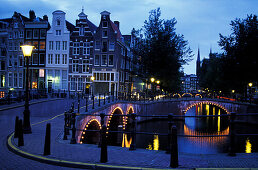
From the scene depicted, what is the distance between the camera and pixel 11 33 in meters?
46.8

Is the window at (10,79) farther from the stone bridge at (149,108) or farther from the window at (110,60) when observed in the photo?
the stone bridge at (149,108)

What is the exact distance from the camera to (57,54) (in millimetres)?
42906

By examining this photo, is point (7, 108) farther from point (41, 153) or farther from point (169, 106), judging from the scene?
point (169, 106)

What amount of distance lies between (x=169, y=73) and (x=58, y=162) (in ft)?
116

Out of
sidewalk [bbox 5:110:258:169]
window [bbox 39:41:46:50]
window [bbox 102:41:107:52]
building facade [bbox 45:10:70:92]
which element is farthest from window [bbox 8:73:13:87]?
sidewalk [bbox 5:110:258:169]

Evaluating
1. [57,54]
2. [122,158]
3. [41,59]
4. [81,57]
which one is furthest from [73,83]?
[122,158]

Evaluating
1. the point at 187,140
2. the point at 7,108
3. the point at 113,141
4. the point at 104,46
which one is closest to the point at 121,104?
the point at 113,141

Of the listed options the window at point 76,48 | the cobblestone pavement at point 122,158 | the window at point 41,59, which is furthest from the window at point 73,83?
the cobblestone pavement at point 122,158

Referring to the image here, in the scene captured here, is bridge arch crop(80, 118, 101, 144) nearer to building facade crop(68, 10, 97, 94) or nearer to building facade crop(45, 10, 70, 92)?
building facade crop(68, 10, 97, 94)

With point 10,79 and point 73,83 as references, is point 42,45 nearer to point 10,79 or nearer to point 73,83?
point 73,83

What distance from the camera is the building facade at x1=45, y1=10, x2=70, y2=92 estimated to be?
42.5 metres

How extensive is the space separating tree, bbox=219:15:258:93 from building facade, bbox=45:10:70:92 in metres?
26.6

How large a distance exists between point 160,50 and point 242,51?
1266cm

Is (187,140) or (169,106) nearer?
(187,140)
